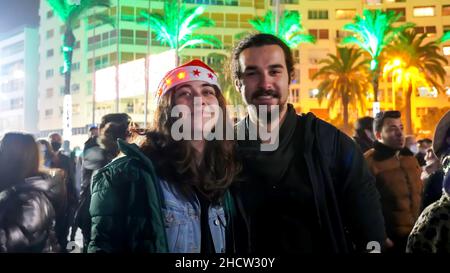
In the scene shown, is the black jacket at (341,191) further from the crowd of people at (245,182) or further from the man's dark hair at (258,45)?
the man's dark hair at (258,45)

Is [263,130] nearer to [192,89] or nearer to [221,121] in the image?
[221,121]

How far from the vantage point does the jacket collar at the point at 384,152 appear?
5.20 meters

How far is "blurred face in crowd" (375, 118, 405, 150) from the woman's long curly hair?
307 centimetres

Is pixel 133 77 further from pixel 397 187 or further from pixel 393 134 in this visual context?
pixel 397 187

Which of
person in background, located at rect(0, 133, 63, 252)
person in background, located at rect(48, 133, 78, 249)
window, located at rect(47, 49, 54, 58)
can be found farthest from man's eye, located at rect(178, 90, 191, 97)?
window, located at rect(47, 49, 54, 58)

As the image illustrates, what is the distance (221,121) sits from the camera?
2758 millimetres

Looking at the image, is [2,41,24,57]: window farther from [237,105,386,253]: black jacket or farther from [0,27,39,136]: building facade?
[237,105,386,253]: black jacket

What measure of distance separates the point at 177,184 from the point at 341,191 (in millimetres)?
883

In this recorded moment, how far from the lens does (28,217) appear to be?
10.8ft

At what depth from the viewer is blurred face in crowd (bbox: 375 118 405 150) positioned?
5.20 metres

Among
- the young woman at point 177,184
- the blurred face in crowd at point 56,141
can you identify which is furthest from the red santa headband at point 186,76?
the blurred face in crowd at point 56,141

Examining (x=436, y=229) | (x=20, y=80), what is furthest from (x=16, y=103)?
(x=436, y=229)
